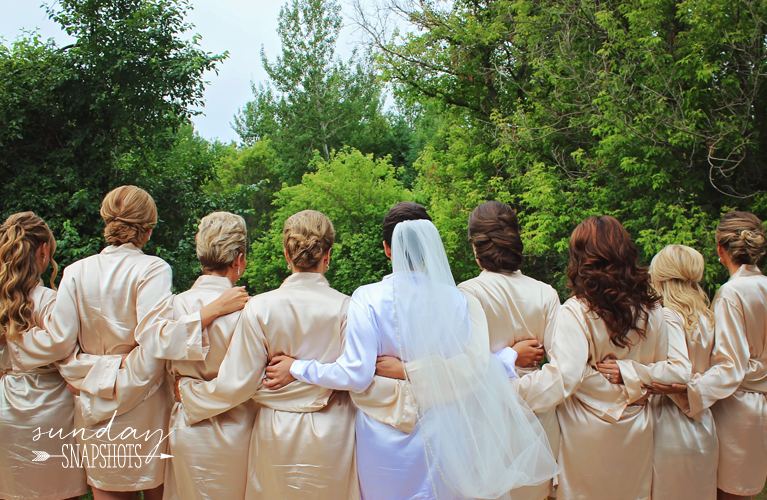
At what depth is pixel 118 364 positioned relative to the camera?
2773mm

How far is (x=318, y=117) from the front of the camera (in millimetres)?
29266

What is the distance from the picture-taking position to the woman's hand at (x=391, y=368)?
2.49 metres

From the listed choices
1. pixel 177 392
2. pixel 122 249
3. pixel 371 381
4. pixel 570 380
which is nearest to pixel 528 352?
pixel 570 380

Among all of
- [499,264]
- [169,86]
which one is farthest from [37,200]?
[499,264]

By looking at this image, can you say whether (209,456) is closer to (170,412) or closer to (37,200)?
(170,412)

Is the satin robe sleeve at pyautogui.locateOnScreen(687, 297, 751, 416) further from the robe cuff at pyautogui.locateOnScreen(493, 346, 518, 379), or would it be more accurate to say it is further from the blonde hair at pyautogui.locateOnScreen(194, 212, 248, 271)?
the blonde hair at pyautogui.locateOnScreen(194, 212, 248, 271)

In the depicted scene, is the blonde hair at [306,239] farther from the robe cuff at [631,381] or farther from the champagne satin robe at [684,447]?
the champagne satin robe at [684,447]

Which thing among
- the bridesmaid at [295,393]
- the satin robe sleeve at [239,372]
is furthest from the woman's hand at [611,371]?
the satin robe sleeve at [239,372]

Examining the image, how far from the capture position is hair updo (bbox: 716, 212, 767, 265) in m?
3.14

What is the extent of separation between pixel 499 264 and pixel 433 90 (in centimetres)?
1290

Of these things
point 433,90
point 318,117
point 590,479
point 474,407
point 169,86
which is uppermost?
point 318,117

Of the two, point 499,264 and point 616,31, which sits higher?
point 616,31

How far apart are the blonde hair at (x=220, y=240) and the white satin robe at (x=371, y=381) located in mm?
653

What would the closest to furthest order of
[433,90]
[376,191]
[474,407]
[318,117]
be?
[474,407] < [433,90] < [376,191] < [318,117]
